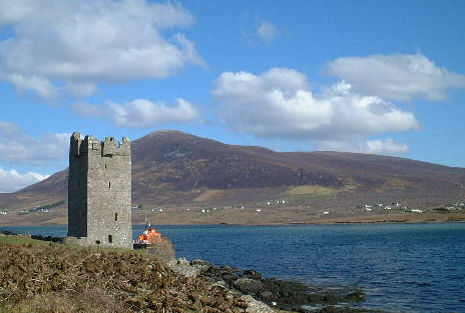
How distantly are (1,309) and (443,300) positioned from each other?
94.5ft

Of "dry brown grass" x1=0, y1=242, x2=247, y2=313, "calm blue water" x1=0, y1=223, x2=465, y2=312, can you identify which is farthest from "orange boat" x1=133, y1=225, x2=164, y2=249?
"dry brown grass" x1=0, y1=242, x2=247, y2=313

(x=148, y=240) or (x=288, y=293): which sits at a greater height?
(x=148, y=240)

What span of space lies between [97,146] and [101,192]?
339cm

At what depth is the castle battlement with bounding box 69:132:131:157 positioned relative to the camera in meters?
40.6

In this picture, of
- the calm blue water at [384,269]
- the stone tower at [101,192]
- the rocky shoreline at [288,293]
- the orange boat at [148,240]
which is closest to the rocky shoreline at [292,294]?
the rocky shoreline at [288,293]

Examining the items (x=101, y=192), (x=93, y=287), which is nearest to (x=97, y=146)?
(x=101, y=192)

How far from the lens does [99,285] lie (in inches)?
838

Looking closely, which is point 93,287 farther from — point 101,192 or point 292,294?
point 101,192

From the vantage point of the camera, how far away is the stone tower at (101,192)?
40219 mm

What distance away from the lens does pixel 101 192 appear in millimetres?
40594

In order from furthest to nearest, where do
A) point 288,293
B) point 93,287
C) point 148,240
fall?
point 148,240, point 288,293, point 93,287

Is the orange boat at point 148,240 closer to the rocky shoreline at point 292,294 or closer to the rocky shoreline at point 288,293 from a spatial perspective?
the rocky shoreline at point 292,294

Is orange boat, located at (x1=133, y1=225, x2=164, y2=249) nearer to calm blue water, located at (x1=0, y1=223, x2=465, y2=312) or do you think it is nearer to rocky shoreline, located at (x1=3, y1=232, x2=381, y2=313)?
rocky shoreline, located at (x1=3, y1=232, x2=381, y2=313)

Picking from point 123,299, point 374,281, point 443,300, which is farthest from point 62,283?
point 374,281
